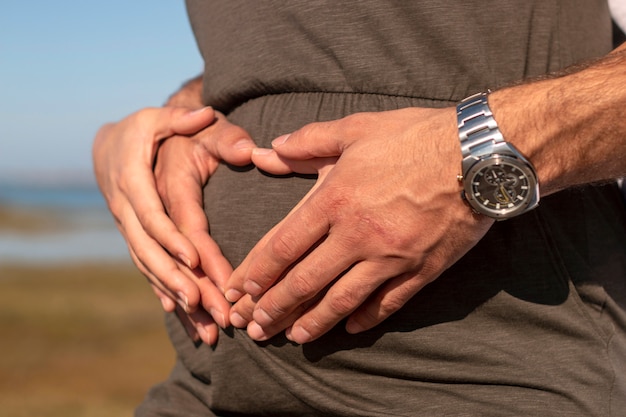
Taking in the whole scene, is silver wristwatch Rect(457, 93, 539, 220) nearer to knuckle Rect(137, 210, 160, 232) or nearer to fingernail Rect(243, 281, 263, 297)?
fingernail Rect(243, 281, 263, 297)

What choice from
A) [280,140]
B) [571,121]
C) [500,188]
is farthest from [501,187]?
[280,140]

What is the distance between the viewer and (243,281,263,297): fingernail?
1.20m

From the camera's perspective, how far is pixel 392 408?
118 cm

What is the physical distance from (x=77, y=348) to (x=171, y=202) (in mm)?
6517

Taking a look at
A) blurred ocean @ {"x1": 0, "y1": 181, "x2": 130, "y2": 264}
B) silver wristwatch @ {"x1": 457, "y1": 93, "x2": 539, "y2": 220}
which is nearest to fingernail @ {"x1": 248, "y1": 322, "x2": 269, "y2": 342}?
silver wristwatch @ {"x1": 457, "y1": 93, "x2": 539, "y2": 220}

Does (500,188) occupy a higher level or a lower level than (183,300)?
higher

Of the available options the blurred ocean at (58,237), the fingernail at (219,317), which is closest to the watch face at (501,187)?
the fingernail at (219,317)

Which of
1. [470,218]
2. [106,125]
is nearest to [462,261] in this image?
[470,218]

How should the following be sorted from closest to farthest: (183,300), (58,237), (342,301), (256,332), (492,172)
A: (492,172), (342,301), (256,332), (183,300), (58,237)

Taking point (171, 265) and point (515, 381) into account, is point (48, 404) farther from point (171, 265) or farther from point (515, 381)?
point (515, 381)

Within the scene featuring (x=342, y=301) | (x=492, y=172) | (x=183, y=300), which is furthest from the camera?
(x=183, y=300)

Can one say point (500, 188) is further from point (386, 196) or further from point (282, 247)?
point (282, 247)

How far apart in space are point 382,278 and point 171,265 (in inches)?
19.2

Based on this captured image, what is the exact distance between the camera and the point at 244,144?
1342mm
